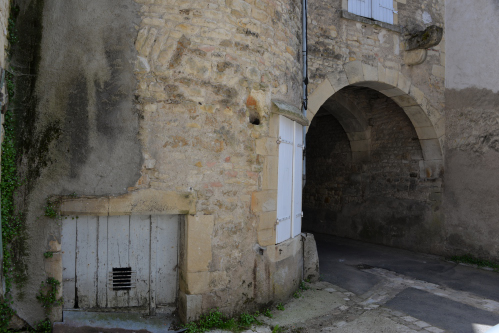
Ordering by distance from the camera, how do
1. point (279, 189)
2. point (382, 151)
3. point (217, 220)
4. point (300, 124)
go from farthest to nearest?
point (382, 151), point (300, 124), point (279, 189), point (217, 220)

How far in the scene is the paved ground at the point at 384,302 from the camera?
3.70 meters

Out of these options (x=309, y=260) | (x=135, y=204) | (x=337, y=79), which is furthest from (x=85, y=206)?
(x=337, y=79)

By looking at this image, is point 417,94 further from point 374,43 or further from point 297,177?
point 297,177

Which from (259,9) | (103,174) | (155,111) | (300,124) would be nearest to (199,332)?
(103,174)

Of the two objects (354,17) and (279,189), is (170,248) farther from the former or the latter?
(354,17)

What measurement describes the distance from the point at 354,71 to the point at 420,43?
1.35 meters

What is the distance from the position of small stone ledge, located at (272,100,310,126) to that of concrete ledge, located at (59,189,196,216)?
134cm

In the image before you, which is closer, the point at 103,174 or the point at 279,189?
the point at 103,174

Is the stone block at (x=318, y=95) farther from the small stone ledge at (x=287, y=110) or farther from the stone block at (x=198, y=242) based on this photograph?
the stone block at (x=198, y=242)

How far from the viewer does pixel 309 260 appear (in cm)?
511

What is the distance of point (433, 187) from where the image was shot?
7.18 m

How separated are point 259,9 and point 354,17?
9.21 feet

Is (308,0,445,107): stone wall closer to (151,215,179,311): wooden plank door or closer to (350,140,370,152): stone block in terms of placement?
(350,140,370,152): stone block

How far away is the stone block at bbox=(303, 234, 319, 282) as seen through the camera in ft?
16.7
